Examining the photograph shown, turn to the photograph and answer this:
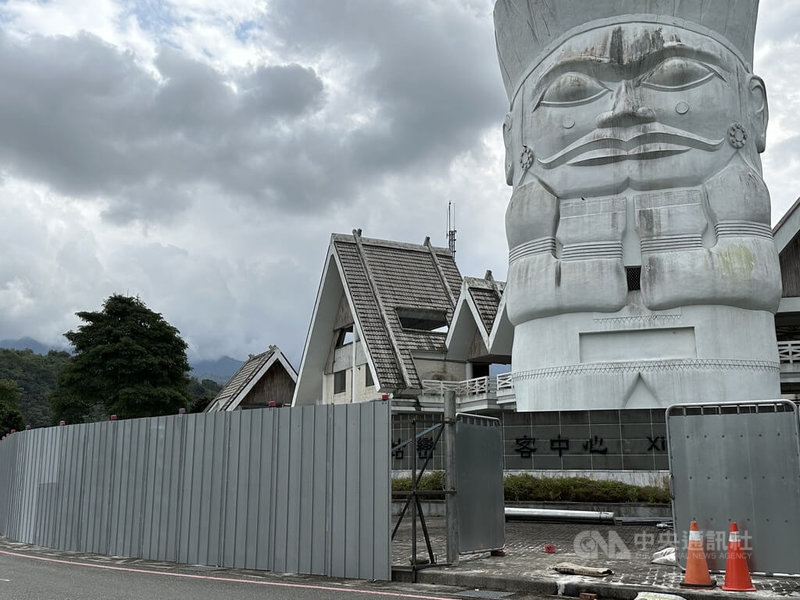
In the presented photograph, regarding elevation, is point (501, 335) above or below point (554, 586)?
above

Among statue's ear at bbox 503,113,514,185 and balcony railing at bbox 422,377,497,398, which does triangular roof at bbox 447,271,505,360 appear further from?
statue's ear at bbox 503,113,514,185

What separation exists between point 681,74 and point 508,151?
655 centimetres

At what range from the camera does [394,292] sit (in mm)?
39219

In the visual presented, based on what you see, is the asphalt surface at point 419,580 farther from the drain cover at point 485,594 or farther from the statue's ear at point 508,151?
the statue's ear at point 508,151

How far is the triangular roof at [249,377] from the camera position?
4397 centimetres

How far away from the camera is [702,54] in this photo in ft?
80.9

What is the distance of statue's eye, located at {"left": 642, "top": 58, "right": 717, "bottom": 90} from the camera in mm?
24516

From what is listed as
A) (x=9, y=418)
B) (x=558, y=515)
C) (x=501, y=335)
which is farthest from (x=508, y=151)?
(x=9, y=418)

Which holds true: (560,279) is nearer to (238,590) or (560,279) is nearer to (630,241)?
(630,241)

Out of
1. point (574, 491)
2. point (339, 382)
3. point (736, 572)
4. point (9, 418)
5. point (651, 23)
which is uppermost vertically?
point (651, 23)

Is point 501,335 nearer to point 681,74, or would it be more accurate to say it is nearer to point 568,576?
point 681,74

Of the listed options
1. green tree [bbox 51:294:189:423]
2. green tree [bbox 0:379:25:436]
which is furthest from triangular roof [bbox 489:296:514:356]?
green tree [bbox 0:379:25:436]

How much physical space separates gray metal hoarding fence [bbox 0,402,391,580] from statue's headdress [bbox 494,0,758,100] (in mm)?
19776

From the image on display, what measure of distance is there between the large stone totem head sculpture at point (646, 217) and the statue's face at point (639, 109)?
0.14ft
